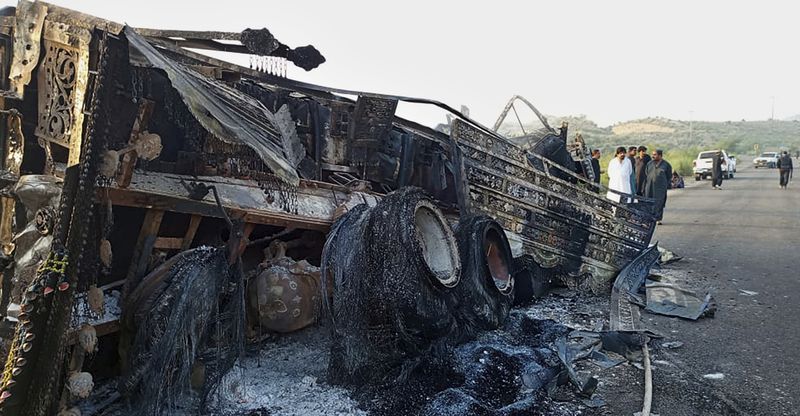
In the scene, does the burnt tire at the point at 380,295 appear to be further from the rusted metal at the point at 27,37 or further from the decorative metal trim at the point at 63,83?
the rusted metal at the point at 27,37

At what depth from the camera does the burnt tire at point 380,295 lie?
3537 millimetres

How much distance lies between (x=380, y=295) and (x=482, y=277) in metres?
1.66

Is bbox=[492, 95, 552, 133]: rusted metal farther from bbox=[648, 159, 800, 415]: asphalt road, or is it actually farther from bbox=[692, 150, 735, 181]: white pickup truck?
bbox=[692, 150, 735, 181]: white pickup truck

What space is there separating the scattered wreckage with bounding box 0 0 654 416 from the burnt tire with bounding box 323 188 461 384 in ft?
0.04

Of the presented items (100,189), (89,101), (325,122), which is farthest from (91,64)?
(325,122)

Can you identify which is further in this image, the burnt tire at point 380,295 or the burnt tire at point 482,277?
the burnt tire at point 482,277

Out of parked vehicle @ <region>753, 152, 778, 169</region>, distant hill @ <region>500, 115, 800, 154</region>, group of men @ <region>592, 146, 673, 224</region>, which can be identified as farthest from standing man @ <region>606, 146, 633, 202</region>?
distant hill @ <region>500, 115, 800, 154</region>

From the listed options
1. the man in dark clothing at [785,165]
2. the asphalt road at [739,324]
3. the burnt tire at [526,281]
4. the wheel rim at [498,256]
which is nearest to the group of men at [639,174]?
the asphalt road at [739,324]

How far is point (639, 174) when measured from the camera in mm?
11414

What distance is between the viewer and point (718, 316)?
5543mm

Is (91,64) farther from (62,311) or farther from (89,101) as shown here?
(62,311)

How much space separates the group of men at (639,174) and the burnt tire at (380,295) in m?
5.70

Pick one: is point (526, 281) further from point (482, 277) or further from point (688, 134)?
point (688, 134)

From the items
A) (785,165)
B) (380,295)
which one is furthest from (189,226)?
(785,165)
